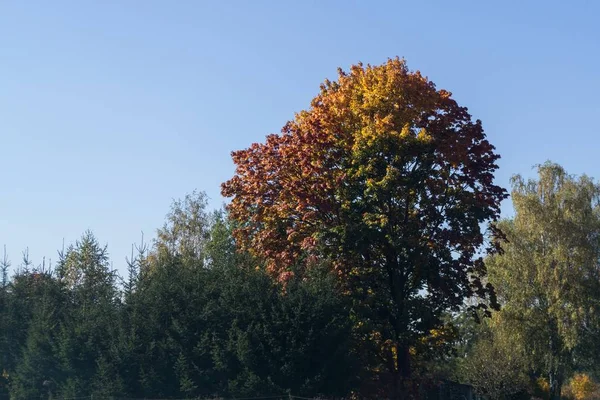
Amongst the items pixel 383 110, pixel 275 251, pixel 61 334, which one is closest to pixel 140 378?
pixel 61 334

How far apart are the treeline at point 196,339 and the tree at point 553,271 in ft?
78.4

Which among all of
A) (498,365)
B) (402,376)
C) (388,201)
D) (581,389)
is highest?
(388,201)

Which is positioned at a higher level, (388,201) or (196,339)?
(388,201)

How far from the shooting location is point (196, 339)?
27.6 metres

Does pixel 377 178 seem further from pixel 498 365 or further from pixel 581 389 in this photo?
pixel 581 389

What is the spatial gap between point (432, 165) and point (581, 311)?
21682mm

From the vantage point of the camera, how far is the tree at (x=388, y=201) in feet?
97.9

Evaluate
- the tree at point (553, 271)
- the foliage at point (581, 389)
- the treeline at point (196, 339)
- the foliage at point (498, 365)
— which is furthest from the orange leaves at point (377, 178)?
the foliage at point (581, 389)

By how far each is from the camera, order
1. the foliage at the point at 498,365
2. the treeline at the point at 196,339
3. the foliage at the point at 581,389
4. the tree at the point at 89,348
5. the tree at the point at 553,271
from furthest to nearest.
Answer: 1. the foliage at the point at 581,389
2. the tree at the point at 553,271
3. the foliage at the point at 498,365
4. the tree at the point at 89,348
5. the treeline at the point at 196,339

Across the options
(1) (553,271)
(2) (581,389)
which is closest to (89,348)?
(1) (553,271)

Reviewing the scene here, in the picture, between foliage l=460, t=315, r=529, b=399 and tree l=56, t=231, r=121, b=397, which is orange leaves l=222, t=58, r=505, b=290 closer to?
tree l=56, t=231, r=121, b=397

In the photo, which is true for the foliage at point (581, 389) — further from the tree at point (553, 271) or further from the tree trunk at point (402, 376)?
the tree trunk at point (402, 376)

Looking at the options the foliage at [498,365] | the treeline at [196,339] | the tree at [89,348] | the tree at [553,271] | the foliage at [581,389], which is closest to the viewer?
the treeline at [196,339]

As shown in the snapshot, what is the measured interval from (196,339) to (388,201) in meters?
8.90
